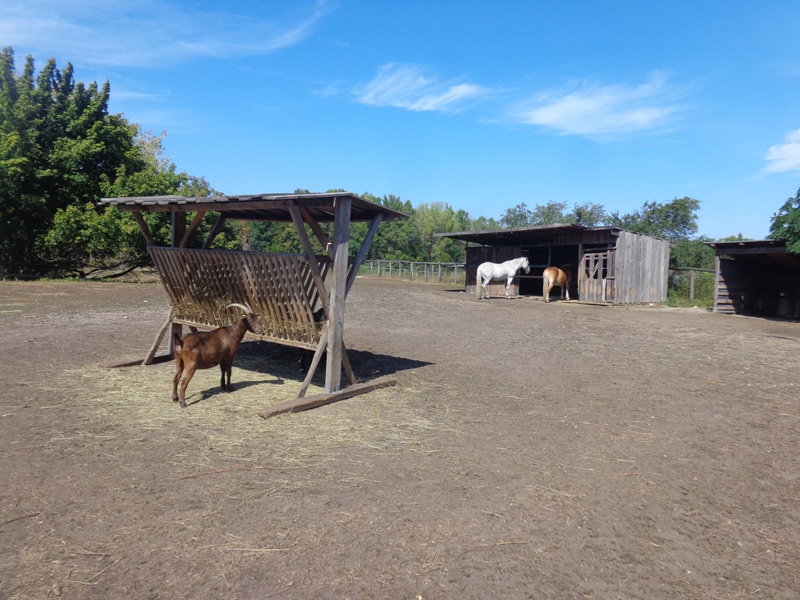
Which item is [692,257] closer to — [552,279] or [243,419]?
[552,279]

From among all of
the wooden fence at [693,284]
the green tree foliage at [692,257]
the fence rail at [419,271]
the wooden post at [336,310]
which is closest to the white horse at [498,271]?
the wooden fence at [693,284]

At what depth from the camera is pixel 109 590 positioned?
9.72 feet

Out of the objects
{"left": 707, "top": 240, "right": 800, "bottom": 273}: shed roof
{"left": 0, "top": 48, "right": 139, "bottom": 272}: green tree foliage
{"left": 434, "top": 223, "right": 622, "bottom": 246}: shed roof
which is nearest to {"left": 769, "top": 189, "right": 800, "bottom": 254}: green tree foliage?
{"left": 707, "top": 240, "right": 800, "bottom": 273}: shed roof

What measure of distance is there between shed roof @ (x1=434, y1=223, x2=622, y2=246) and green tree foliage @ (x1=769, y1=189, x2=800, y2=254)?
6.18m

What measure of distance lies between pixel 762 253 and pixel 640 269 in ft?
19.6

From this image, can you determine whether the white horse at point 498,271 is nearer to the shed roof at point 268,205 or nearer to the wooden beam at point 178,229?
the shed roof at point 268,205

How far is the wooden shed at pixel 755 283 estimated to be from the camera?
67.8 feet

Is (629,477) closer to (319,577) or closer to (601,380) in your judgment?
(319,577)

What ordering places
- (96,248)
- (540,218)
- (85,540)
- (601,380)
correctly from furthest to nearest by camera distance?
(540,218) < (96,248) < (601,380) < (85,540)

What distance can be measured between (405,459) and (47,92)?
3191 centimetres

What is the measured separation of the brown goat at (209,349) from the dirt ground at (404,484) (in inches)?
13.9

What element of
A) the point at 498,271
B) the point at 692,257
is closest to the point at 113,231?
the point at 498,271

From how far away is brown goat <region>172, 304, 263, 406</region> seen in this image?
6.68m

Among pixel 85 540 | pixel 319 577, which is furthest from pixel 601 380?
pixel 85 540
